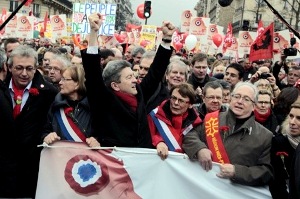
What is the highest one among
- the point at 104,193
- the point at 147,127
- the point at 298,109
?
the point at 298,109

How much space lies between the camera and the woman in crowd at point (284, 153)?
3904mm

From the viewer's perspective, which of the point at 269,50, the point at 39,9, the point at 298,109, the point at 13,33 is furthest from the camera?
the point at 39,9

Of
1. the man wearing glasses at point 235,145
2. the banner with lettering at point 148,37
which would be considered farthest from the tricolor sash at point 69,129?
the banner with lettering at point 148,37

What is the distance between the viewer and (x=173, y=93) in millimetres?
4535

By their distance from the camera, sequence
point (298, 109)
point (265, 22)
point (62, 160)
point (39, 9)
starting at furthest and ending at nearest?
point (265, 22) < point (39, 9) < point (62, 160) < point (298, 109)

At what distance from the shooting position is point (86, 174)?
14.0 ft

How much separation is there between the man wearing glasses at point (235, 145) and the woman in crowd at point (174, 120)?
0.28 ft

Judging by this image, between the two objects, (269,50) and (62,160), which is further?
(269,50)

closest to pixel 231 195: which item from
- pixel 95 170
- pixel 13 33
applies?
pixel 95 170

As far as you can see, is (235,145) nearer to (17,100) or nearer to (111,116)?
(111,116)

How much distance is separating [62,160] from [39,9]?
6913 centimetres

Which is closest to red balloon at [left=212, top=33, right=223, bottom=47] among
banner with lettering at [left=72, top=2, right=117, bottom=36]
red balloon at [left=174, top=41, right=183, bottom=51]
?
red balloon at [left=174, top=41, right=183, bottom=51]

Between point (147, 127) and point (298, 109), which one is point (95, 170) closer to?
point (147, 127)

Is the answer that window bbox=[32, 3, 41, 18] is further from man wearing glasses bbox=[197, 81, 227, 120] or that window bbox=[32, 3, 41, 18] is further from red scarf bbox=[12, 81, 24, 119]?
red scarf bbox=[12, 81, 24, 119]
